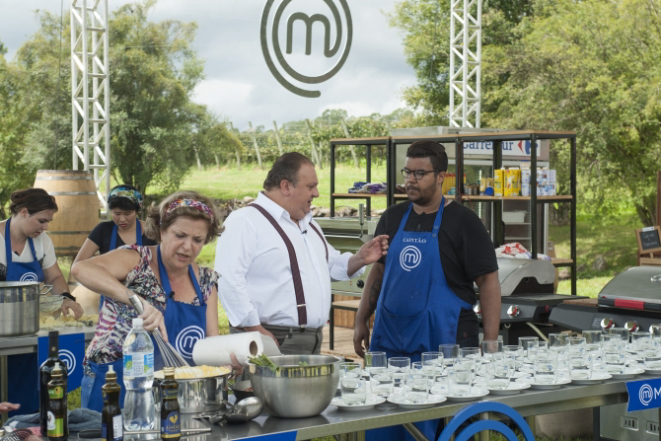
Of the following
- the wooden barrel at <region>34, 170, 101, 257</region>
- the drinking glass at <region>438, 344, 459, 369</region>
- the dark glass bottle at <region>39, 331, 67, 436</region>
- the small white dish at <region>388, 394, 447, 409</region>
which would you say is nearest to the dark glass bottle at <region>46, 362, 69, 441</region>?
the dark glass bottle at <region>39, 331, 67, 436</region>

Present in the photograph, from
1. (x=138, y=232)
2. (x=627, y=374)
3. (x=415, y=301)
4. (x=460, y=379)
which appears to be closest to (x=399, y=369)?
(x=460, y=379)

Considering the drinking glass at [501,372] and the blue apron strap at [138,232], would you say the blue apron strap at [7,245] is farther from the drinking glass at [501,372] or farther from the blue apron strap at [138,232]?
the drinking glass at [501,372]

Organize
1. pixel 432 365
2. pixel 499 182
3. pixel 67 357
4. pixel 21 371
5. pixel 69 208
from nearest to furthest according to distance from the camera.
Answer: pixel 432 365, pixel 67 357, pixel 21 371, pixel 499 182, pixel 69 208

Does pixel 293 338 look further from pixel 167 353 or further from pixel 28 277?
pixel 28 277

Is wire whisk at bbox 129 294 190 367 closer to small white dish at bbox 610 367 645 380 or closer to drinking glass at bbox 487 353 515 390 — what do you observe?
drinking glass at bbox 487 353 515 390

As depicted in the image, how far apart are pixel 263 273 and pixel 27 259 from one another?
1864 mm

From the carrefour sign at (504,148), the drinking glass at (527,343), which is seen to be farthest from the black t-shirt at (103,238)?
the carrefour sign at (504,148)

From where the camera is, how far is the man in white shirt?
9.82 ft

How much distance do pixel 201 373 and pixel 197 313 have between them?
1.54ft

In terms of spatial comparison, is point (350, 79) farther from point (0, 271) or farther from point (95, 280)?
point (95, 280)

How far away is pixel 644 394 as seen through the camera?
101 inches

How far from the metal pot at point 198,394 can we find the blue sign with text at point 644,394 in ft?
4.42

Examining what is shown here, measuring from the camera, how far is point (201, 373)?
81.0 inches

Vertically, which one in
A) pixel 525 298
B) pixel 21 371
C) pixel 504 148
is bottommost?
pixel 21 371
